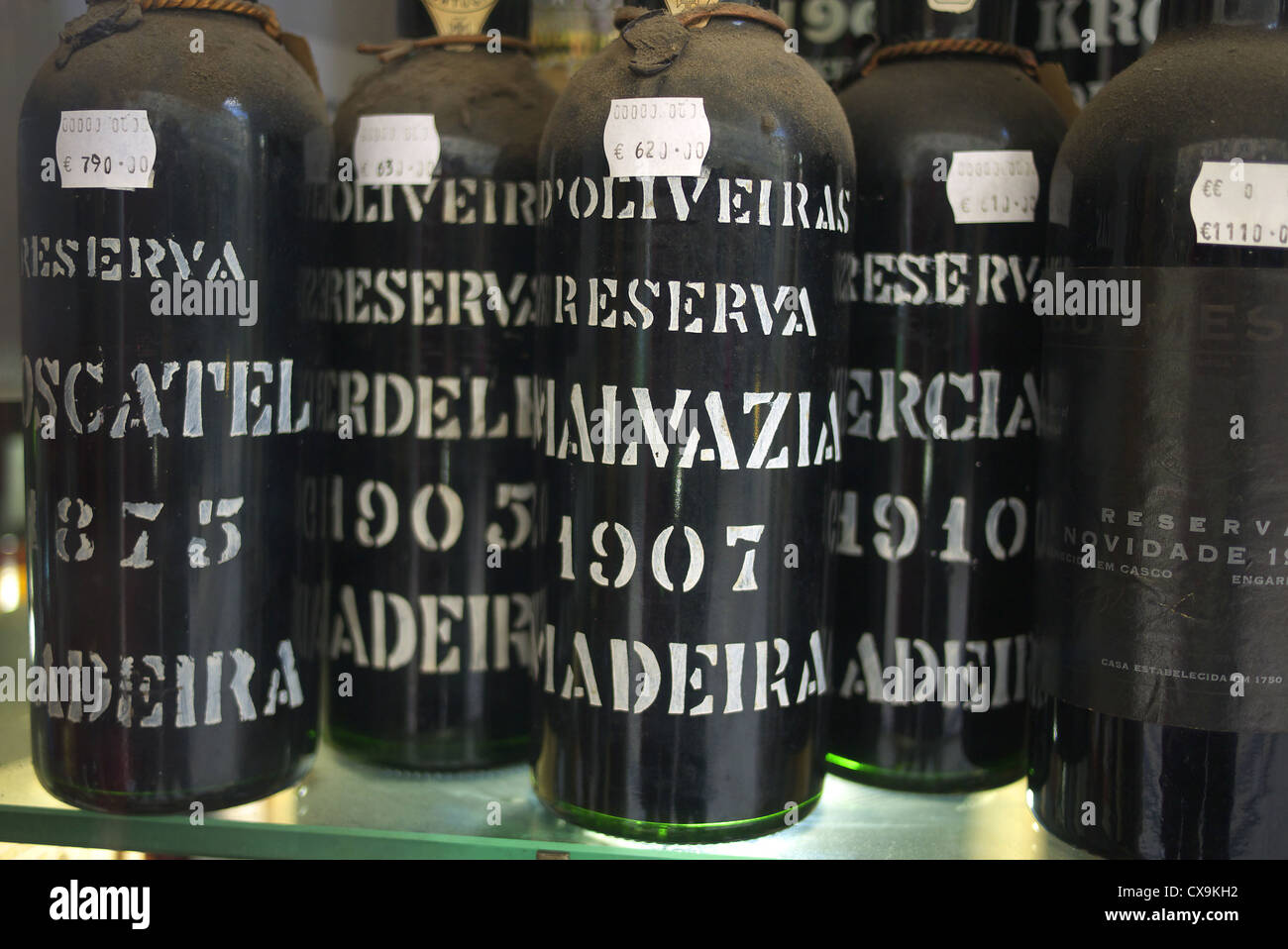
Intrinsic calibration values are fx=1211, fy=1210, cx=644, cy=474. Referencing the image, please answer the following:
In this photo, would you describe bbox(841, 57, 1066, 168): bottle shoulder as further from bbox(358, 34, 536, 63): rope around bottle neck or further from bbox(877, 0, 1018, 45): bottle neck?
bbox(358, 34, 536, 63): rope around bottle neck

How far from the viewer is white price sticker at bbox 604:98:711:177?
0.79 metres

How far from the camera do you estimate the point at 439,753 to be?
0.97m

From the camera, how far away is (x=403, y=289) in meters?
0.94

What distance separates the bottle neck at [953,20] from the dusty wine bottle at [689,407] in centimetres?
14

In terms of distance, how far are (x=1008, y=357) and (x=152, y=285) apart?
24.4 inches

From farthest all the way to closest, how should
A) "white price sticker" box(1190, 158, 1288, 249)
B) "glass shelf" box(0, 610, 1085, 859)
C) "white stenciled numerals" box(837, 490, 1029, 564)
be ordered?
1. "white stenciled numerals" box(837, 490, 1029, 564)
2. "glass shelf" box(0, 610, 1085, 859)
3. "white price sticker" box(1190, 158, 1288, 249)

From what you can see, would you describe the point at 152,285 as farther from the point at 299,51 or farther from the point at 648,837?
the point at 648,837

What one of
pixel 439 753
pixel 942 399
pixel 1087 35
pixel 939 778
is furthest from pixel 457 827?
pixel 1087 35

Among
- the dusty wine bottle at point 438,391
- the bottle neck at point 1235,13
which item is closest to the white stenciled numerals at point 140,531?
the dusty wine bottle at point 438,391

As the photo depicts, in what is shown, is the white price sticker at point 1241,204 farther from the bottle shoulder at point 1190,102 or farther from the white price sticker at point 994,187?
the white price sticker at point 994,187

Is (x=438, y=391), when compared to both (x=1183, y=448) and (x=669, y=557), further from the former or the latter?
(x=1183, y=448)

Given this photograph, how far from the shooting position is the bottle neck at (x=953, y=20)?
3.02 ft

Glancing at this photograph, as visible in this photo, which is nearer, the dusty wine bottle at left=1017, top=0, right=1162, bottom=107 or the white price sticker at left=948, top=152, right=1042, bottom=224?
the white price sticker at left=948, top=152, right=1042, bottom=224

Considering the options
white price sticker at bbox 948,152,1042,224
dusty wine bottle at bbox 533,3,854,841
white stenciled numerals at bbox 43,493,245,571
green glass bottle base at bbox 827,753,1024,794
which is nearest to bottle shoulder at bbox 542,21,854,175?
dusty wine bottle at bbox 533,3,854,841
